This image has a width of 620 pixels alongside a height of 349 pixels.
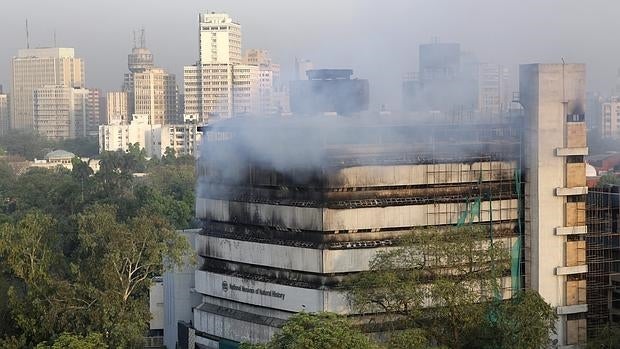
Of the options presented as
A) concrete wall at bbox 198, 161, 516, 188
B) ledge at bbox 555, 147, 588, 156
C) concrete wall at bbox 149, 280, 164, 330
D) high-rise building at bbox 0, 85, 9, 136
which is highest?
high-rise building at bbox 0, 85, 9, 136

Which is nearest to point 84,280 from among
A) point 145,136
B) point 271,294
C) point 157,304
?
point 157,304

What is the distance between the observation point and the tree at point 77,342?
1232 inches

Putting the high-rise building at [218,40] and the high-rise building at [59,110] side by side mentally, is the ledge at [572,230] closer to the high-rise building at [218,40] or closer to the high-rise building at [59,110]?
the high-rise building at [218,40]

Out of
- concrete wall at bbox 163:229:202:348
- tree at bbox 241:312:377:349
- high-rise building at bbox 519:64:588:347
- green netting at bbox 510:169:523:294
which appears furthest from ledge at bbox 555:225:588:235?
concrete wall at bbox 163:229:202:348

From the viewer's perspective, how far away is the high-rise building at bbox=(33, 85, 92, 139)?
534 ft

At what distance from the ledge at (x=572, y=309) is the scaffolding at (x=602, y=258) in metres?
0.66

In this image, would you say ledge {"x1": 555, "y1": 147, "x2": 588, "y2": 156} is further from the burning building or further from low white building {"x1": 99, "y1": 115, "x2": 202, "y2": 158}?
low white building {"x1": 99, "y1": 115, "x2": 202, "y2": 158}

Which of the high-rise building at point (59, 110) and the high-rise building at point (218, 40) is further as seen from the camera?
the high-rise building at point (59, 110)

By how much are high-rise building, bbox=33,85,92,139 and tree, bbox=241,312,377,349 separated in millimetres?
138232

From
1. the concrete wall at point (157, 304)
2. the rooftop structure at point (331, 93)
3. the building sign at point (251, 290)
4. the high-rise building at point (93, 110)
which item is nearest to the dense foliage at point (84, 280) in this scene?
the concrete wall at point (157, 304)

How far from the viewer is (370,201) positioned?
3198 centimetres

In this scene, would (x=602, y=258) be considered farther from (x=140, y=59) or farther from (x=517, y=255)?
(x=140, y=59)

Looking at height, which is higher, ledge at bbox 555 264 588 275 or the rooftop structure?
the rooftop structure

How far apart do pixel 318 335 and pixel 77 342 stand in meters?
7.44
